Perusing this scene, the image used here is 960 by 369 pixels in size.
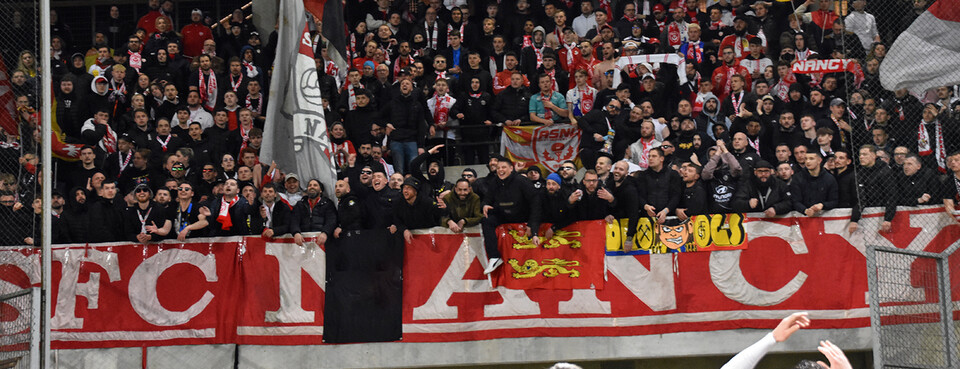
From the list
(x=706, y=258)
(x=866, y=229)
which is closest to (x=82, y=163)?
(x=706, y=258)

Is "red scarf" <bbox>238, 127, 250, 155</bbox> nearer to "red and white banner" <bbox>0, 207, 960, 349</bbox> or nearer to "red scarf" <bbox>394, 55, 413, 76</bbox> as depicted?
"red and white banner" <bbox>0, 207, 960, 349</bbox>

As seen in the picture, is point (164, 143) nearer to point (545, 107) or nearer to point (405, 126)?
point (405, 126)

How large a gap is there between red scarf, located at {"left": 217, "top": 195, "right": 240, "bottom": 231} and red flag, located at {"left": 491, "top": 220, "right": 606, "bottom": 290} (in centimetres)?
343

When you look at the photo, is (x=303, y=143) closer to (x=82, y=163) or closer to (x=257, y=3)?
(x=82, y=163)

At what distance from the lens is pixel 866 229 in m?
13.6

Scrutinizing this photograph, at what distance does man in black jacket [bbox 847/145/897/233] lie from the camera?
13367 millimetres

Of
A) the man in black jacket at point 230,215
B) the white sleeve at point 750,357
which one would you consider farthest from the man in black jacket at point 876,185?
the white sleeve at point 750,357

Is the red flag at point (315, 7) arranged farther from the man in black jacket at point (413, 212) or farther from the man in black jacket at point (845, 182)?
the man in black jacket at point (845, 182)

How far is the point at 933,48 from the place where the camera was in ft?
41.9

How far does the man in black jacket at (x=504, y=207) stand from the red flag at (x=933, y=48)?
451 centimetres

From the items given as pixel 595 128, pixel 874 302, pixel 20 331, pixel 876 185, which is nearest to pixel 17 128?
pixel 20 331

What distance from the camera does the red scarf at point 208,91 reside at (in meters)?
18.4

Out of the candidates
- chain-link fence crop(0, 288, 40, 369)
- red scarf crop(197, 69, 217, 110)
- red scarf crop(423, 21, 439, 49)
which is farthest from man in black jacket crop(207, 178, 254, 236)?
red scarf crop(423, 21, 439, 49)

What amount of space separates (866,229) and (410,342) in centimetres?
561
